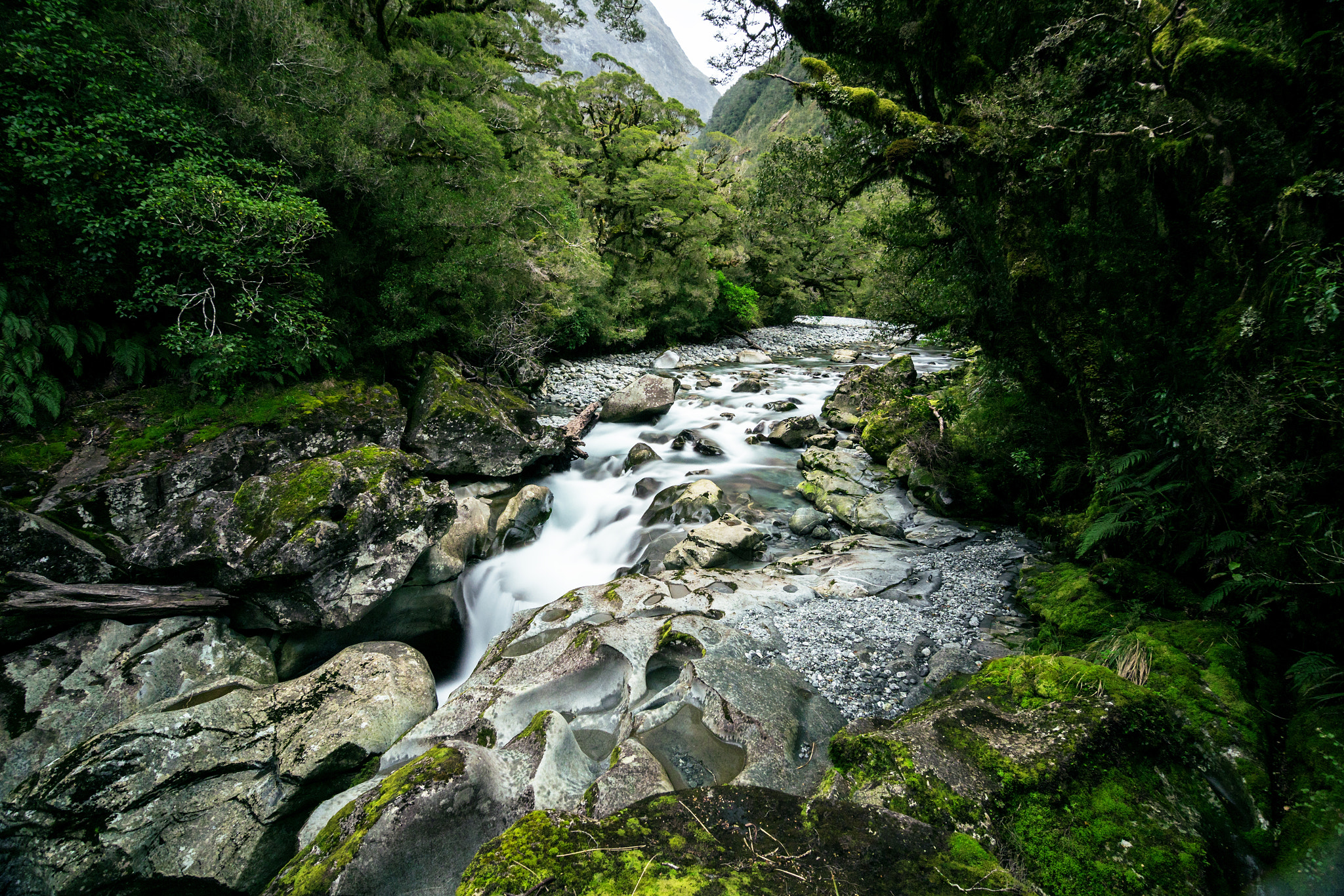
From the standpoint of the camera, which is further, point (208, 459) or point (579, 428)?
point (579, 428)

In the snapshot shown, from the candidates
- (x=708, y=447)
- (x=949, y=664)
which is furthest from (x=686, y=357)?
(x=949, y=664)

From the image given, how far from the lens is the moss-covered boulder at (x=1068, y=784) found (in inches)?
97.5

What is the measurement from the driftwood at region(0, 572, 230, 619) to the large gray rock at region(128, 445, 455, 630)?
0.76 ft

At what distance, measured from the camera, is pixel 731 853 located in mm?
2115

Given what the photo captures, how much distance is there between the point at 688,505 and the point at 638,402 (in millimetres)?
5927

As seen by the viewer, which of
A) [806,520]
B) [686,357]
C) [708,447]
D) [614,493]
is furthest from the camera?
[686,357]

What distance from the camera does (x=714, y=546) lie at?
786cm

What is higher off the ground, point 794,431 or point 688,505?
point 688,505

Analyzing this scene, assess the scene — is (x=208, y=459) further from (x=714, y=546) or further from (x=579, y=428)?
(x=579, y=428)

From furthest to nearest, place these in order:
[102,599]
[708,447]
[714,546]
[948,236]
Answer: [708,447]
[948,236]
[714,546]
[102,599]

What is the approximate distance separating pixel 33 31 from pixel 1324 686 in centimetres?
1297

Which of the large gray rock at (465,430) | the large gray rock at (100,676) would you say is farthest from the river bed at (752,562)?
the large gray rock at (100,676)

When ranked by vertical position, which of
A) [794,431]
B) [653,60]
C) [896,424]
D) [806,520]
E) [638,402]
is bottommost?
[806,520]

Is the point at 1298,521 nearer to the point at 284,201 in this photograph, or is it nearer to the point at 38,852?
the point at 38,852
